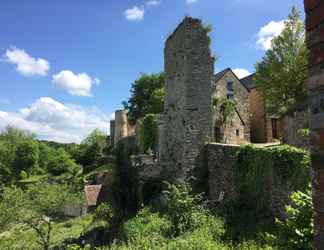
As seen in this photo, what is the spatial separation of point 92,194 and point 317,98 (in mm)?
26738

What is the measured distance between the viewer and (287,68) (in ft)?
60.2

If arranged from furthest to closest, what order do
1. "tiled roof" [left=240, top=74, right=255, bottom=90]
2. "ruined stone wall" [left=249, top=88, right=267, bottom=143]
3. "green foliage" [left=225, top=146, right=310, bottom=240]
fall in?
1. "tiled roof" [left=240, top=74, right=255, bottom=90]
2. "ruined stone wall" [left=249, top=88, right=267, bottom=143]
3. "green foliage" [left=225, top=146, right=310, bottom=240]

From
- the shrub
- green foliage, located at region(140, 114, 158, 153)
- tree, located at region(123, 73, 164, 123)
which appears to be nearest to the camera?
the shrub

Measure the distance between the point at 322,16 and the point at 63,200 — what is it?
22.9 metres

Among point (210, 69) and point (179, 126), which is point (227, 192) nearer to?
point (179, 126)

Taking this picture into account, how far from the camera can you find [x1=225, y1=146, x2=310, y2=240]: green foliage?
30.1 ft

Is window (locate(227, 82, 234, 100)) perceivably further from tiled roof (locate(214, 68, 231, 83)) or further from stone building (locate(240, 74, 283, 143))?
stone building (locate(240, 74, 283, 143))

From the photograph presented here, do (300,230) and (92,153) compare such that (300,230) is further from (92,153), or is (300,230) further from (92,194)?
(92,153)

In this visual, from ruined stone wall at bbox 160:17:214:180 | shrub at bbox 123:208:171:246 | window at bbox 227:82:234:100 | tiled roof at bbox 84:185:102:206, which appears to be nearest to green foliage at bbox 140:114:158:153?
tiled roof at bbox 84:185:102:206

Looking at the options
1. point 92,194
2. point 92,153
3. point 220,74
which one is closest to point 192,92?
point 220,74

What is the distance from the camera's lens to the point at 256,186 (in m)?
10.8

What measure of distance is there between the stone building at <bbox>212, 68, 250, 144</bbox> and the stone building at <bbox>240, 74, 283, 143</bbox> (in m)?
1.24

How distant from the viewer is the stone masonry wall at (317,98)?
1660mm

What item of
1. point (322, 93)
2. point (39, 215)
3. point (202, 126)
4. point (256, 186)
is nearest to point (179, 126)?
point (202, 126)
